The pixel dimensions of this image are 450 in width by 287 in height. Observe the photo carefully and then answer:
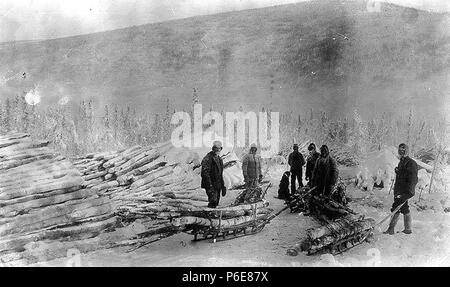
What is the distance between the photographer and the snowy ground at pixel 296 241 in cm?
720

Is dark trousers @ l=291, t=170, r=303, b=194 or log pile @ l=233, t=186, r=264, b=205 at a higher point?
dark trousers @ l=291, t=170, r=303, b=194

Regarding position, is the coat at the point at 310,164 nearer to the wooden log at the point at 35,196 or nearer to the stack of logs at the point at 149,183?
the stack of logs at the point at 149,183

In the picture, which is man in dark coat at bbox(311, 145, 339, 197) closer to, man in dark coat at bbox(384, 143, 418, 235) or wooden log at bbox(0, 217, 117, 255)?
man in dark coat at bbox(384, 143, 418, 235)

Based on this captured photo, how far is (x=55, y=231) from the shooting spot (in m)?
7.14

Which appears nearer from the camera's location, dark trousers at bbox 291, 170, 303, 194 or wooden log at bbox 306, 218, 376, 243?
wooden log at bbox 306, 218, 376, 243

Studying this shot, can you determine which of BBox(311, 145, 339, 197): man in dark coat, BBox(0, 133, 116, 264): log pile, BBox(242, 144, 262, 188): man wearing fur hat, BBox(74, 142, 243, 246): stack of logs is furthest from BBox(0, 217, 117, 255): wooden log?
BBox(311, 145, 339, 197): man in dark coat

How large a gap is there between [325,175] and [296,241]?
1051mm

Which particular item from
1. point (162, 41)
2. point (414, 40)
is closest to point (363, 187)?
point (414, 40)

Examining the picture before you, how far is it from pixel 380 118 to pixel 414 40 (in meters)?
1.23

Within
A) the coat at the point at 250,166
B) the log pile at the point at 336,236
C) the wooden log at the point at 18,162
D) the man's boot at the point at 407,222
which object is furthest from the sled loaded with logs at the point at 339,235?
the wooden log at the point at 18,162

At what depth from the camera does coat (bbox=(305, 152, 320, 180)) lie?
767 centimetres

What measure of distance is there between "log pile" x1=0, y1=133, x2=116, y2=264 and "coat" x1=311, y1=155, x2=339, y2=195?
296 cm

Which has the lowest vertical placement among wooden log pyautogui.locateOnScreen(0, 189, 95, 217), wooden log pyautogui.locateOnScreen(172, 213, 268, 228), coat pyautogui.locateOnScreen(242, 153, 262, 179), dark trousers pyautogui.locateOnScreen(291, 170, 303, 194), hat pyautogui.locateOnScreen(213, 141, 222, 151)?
wooden log pyautogui.locateOnScreen(172, 213, 268, 228)

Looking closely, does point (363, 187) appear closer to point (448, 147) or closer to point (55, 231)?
point (448, 147)
